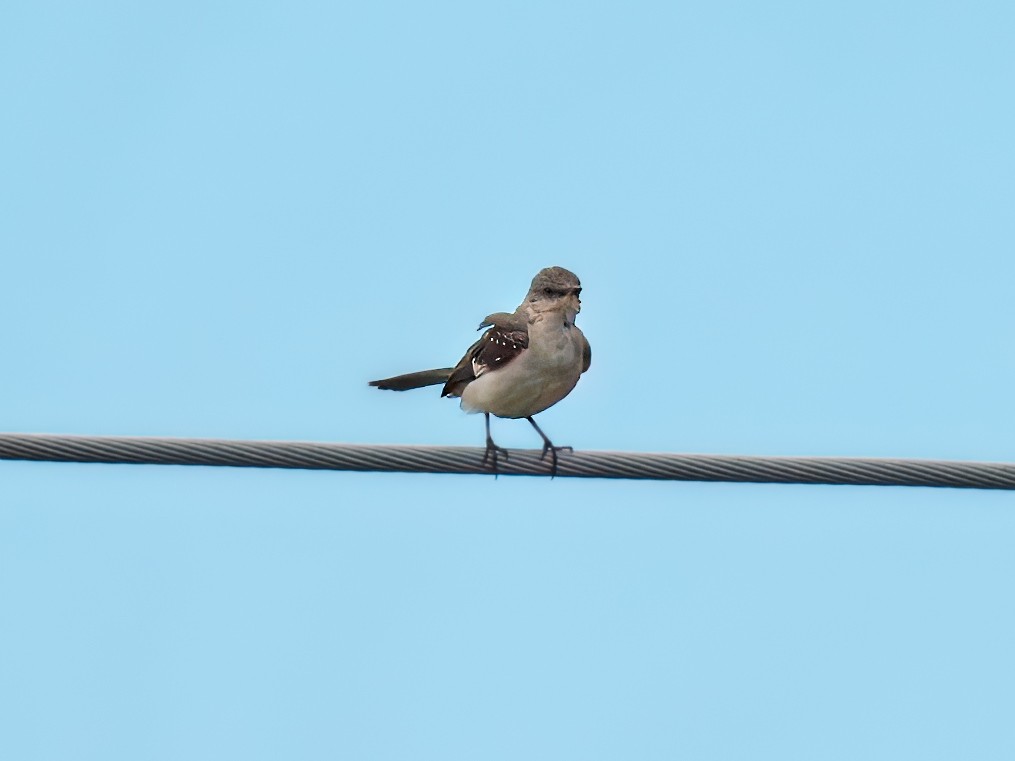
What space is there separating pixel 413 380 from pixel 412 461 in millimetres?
3870

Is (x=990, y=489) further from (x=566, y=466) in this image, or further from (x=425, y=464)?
(x=425, y=464)

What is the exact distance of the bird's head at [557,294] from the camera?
10055 millimetres

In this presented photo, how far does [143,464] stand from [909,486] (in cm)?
348

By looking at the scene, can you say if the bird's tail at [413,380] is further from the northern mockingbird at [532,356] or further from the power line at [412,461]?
the power line at [412,461]

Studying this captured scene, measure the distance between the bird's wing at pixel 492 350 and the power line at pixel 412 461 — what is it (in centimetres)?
288

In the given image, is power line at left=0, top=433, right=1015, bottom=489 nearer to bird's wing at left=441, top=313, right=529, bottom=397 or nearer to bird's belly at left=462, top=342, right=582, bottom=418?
bird's belly at left=462, top=342, right=582, bottom=418

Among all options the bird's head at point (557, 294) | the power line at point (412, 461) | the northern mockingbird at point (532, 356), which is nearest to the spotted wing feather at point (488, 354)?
the northern mockingbird at point (532, 356)

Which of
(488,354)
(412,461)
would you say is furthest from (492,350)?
(412,461)

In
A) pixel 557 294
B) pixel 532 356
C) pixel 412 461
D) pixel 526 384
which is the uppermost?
pixel 557 294

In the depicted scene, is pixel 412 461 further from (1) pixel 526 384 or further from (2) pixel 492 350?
(2) pixel 492 350

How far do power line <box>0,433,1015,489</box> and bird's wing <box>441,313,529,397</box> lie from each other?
2.88 meters

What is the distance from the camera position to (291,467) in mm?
6867

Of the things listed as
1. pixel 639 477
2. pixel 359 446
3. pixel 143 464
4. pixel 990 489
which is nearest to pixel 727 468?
pixel 639 477

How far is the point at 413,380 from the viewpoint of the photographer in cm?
1095
